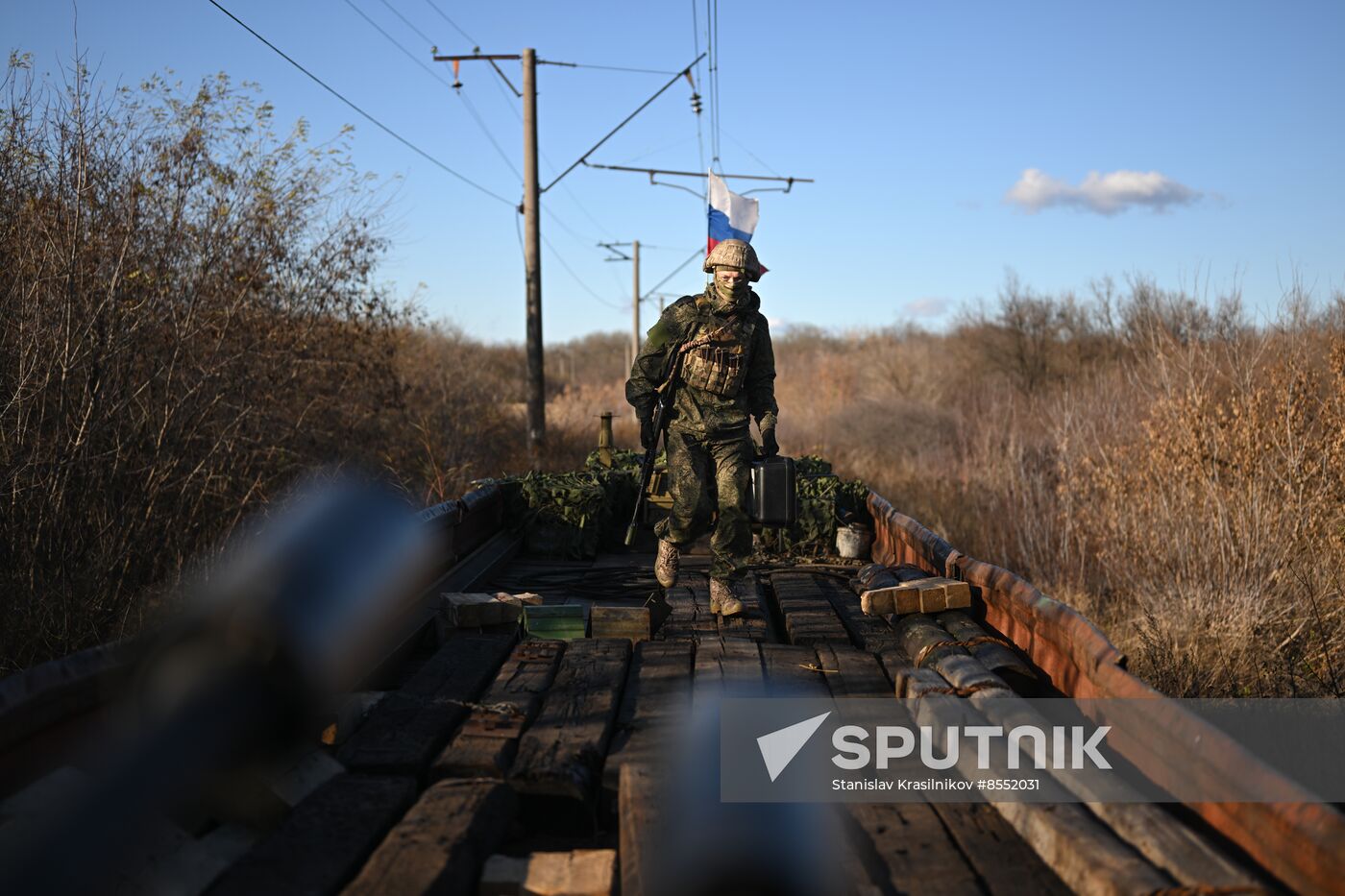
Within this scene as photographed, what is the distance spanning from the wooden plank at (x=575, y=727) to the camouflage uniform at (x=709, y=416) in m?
1.36

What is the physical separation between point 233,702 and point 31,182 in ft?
19.2

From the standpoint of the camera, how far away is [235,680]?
3.35 metres

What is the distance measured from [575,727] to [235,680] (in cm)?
111

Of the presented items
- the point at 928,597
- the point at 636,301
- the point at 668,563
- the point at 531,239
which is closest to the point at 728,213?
the point at 531,239

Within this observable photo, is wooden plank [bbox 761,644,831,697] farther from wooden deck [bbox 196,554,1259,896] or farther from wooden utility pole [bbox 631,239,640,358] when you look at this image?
wooden utility pole [bbox 631,239,640,358]

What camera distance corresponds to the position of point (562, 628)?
5543mm

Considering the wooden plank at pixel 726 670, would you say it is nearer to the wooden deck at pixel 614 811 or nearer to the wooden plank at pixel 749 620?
the wooden deck at pixel 614 811

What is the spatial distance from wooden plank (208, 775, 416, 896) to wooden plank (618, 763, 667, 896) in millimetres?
630

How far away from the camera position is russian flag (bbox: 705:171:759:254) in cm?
1391

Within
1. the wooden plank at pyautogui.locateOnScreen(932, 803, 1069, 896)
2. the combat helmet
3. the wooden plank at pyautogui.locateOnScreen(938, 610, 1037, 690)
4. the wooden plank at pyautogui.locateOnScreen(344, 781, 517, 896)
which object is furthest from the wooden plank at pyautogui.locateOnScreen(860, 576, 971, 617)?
the wooden plank at pyautogui.locateOnScreen(344, 781, 517, 896)

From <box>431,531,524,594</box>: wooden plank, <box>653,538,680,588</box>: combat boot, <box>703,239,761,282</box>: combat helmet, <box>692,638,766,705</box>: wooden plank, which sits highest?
<box>703,239,761,282</box>: combat helmet

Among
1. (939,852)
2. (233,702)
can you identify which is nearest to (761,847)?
(939,852)

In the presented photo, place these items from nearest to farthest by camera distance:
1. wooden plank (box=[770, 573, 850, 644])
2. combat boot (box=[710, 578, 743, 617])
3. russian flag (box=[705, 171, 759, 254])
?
wooden plank (box=[770, 573, 850, 644]), combat boot (box=[710, 578, 743, 617]), russian flag (box=[705, 171, 759, 254])

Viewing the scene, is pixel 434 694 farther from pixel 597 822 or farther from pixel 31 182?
pixel 31 182
